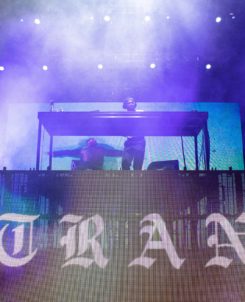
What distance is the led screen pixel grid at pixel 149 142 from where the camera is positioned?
507cm

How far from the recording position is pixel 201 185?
7.29ft

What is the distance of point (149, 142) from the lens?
5.18 meters

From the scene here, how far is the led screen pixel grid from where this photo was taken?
507 cm

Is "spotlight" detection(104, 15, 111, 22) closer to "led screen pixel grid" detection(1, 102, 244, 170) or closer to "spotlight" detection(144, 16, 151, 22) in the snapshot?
"spotlight" detection(144, 16, 151, 22)

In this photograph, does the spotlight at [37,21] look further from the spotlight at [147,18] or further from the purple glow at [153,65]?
the purple glow at [153,65]

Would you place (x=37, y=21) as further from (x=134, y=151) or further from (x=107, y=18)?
(x=134, y=151)

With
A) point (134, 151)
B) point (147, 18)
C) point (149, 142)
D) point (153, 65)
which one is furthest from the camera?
point (153, 65)

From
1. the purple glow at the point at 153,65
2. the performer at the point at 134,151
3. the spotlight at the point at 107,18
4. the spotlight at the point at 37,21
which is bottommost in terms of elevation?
the performer at the point at 134,151

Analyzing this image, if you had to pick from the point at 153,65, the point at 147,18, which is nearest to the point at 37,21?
the point at 147,18

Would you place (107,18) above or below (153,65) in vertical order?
above

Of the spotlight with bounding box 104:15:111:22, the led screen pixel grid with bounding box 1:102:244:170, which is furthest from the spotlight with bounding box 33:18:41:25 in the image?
the led screen pixel grid with bounding box 1:102:244:170

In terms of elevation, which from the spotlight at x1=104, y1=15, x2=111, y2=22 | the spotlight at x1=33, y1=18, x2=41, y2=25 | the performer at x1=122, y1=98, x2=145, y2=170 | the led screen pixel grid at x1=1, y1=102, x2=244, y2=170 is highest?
the spotlight at x1=104, y1=15, x2=111, y2=22

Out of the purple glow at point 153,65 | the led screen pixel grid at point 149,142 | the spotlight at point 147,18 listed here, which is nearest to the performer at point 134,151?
the led screen pixel grid at point 149,142

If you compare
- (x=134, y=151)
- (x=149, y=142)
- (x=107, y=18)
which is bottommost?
(x=134, y=151)
